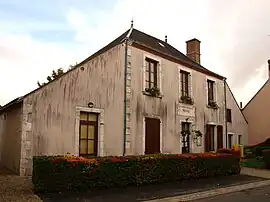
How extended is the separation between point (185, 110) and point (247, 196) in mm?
7770

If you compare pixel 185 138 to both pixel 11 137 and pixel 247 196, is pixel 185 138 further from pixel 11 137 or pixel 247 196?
pixel 11 137

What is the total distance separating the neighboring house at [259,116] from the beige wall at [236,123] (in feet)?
1.83

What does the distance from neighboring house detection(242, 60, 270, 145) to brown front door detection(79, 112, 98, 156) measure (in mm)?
14953

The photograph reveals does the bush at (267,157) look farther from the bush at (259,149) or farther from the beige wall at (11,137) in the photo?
the beige wall at (11,137)

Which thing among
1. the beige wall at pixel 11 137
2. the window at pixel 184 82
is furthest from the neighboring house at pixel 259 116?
the beige wall at pixel 11 137

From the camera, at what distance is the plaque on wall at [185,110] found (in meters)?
15.2

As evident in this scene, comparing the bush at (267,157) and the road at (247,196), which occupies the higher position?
the bush at (267,157)

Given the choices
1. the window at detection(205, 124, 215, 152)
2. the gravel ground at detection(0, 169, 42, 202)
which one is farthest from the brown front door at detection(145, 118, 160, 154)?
the gravel ground at detection(0, 169, 42, 202)

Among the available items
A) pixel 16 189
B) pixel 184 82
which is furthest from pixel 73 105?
pixel 184 82

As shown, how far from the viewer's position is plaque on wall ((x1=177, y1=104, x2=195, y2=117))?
15.2 meters

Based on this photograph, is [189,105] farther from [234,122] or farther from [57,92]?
[57,92]

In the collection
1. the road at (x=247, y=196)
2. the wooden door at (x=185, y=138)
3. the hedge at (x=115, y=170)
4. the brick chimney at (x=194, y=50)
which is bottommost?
the road at (x=247, y=196)

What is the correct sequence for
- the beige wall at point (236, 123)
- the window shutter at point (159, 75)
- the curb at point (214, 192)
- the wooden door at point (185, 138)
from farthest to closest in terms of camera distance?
the beige wall at point (236, 123), the wooden door at point (185, 138), the window shutter at point (159, 75), the curb at point (214, 192)

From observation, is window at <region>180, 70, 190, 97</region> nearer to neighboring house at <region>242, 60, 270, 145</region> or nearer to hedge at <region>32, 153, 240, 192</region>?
hedge at <region>32, 153, 240, 192</region>
